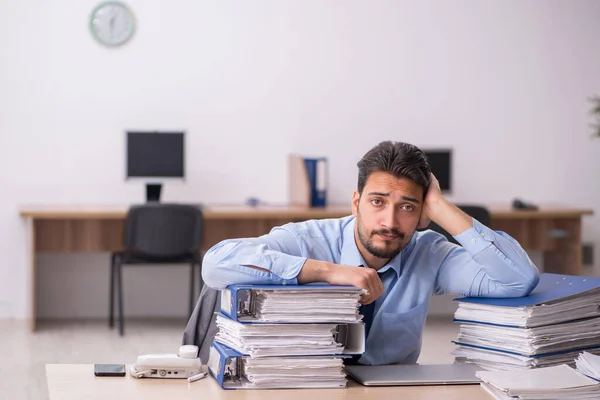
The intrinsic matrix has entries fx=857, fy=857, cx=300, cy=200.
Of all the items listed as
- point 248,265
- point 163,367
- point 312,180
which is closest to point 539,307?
point 248,265

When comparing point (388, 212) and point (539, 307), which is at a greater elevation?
point (388, 212)

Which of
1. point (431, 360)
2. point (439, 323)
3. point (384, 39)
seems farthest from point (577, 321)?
point (384, 39)

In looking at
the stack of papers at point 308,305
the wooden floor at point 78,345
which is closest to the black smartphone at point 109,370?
the stack of papers at point 308,305

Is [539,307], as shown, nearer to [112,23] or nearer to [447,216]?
[447,216]

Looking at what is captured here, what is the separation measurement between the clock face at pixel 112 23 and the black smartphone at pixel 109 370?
160 inches

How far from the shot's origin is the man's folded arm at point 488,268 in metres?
1.90

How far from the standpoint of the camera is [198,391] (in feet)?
5.25

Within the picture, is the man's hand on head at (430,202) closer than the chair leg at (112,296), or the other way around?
the man's hand on head at (430,202)

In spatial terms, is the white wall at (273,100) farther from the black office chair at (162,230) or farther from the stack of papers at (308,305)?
the stack of papers at (308,305)

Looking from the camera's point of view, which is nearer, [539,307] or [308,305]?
[308,305]

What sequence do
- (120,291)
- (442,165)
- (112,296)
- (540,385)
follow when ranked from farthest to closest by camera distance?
(442,165)
(112,296)
(120,291)
(540,385)

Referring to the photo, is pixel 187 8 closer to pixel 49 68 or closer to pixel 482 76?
pixel 49 68

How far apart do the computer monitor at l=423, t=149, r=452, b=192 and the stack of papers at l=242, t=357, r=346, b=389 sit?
13.2ft

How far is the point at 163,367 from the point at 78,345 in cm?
312
